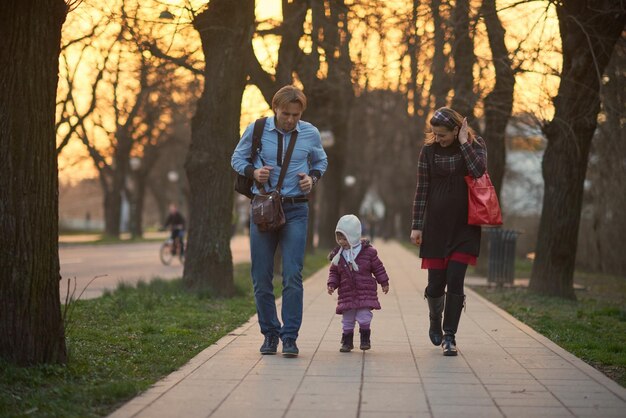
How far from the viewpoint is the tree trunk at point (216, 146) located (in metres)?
14.0

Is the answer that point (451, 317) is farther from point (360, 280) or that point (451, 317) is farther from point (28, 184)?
point (28, 184)

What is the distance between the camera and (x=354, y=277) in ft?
27.6

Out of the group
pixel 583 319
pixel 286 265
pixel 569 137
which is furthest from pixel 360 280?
pixel 569 137

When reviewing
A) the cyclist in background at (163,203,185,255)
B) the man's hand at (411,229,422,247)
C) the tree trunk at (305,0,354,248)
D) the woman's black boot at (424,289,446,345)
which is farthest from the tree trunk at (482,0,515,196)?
the cyclist in background at (163,203,185,255)

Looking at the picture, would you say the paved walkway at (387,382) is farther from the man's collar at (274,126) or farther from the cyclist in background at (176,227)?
the cyclist in background at (176,227)

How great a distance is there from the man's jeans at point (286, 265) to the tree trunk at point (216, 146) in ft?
20.5

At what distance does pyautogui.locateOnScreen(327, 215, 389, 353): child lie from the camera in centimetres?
839

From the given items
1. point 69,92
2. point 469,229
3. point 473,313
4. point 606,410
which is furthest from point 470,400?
point 69,92

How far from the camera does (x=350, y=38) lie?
1998 centimetres

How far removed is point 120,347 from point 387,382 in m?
2.74

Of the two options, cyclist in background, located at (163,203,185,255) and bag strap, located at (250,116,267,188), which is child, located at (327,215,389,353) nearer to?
bag strap, located at (250,116,267,188)

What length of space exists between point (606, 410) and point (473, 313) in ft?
21.3

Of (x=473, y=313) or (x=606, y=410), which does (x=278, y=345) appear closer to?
(x=606, y=410)

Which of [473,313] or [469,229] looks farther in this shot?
[473,313]
